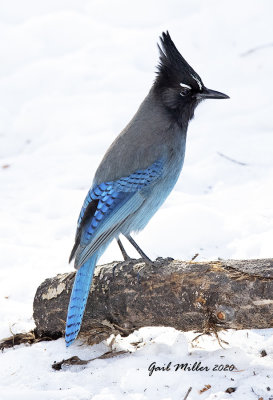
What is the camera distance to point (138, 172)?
3498 millimetres

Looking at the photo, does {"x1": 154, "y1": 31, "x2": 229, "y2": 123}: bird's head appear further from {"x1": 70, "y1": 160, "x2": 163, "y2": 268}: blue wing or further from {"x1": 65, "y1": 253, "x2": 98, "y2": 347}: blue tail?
{"x1": 65, "y1": 253, "x2": 98, "y2": 347}: blue tail

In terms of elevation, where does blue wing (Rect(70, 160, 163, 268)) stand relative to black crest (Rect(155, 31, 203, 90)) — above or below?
below

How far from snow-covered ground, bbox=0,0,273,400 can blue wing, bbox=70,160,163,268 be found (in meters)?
0.49

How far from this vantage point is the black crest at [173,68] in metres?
3.66

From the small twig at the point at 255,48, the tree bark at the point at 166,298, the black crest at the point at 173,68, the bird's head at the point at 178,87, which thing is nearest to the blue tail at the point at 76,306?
the tree bark at the point at 166,298

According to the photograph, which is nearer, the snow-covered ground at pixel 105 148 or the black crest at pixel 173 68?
the snow-covered ground at pixel 105 148

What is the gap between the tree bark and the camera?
2865mm

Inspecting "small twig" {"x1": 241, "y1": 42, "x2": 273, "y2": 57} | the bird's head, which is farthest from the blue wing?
"small twig" {"x1": 241, "y1": 42, "x2": 273, "y2": 57}

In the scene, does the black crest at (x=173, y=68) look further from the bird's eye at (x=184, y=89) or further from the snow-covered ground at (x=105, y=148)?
the snow-covered ground at (x=105, y=148)

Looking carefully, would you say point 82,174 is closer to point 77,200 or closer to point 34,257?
point 77,200

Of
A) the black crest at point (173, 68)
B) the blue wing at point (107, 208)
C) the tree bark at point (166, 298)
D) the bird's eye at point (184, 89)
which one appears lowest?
the tree bark at point (166, 298)

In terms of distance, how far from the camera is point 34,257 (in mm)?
4332

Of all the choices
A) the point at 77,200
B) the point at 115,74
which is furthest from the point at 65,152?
the point at 115,74

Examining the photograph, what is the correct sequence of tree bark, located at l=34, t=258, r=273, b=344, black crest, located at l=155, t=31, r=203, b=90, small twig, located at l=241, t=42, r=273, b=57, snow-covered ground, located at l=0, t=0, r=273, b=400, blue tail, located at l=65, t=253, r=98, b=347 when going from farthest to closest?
small twig, located at l=241, t=42, r=273, b=57
black crest, located at l=155, t=31, r=203, b=90
blue tail, located at l=65, t=253, r=98, b=347
snow-covered ground, located at l=0, t=0, r=273, b=400
tree bark, located at l=34, t=258, r=273, b=344
